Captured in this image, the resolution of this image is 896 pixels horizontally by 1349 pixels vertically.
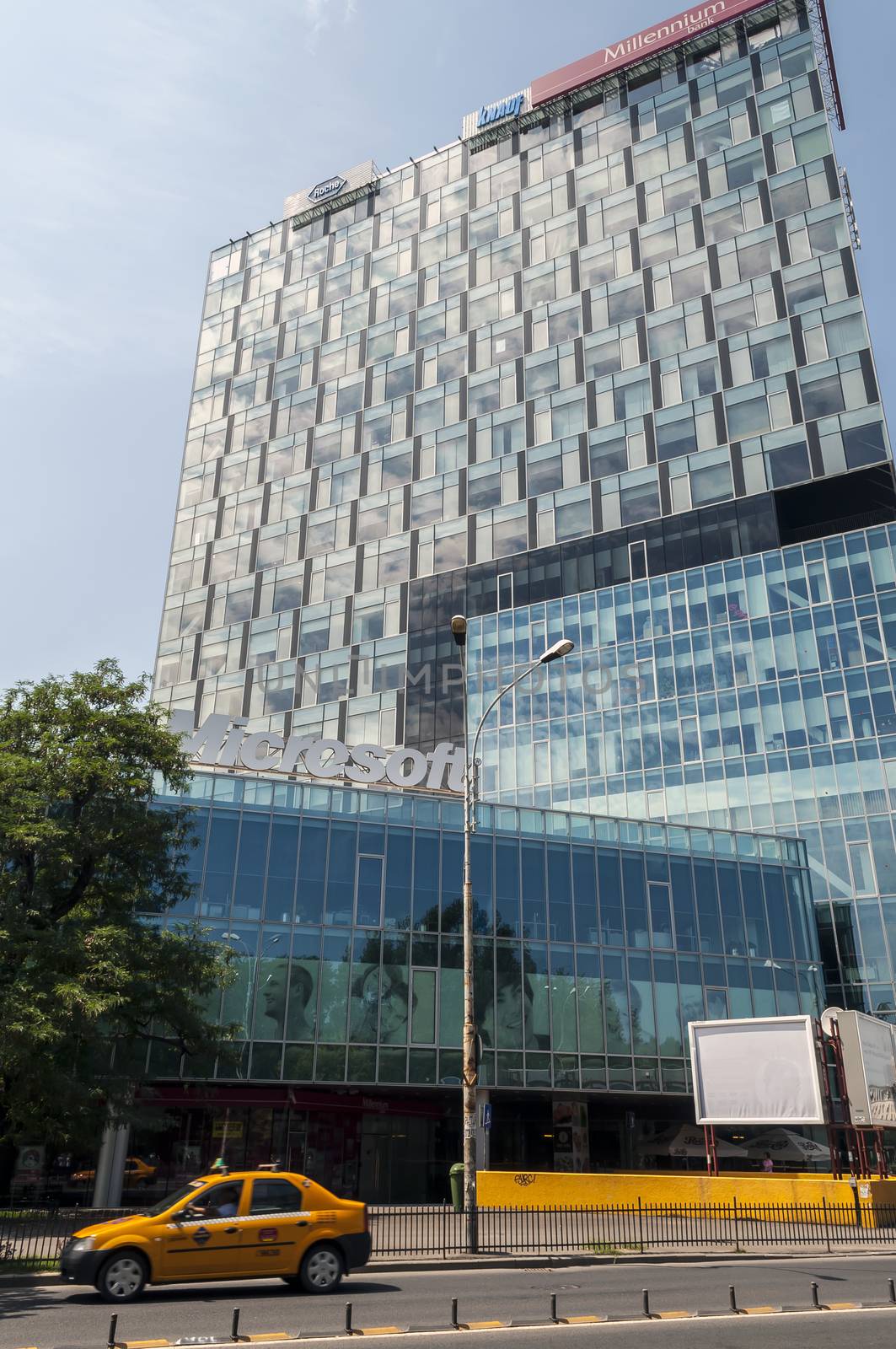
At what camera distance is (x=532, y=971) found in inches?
1761

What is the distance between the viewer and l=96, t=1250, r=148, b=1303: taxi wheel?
647 inches

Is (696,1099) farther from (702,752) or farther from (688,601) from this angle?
(688,601)

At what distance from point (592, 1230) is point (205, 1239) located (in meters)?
13.9

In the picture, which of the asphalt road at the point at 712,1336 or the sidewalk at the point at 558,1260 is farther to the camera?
the sidewalk at the point at 558,1260

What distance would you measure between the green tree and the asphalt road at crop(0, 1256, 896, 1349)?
21.6ft

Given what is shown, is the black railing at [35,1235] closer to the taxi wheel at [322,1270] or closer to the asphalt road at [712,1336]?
the taxi wheel at [322,1270]

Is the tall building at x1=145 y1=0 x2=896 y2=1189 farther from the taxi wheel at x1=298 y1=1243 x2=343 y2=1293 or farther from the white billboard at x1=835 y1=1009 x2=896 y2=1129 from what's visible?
the taxi wheel at x1=298 y1=1243 x2=343 y2=1293

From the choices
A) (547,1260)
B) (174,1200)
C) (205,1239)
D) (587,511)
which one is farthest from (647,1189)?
(587,511)

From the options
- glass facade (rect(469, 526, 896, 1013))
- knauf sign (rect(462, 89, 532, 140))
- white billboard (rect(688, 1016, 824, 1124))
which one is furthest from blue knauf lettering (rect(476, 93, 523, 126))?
white billboard (rect(688, 1016, 824, 1124))

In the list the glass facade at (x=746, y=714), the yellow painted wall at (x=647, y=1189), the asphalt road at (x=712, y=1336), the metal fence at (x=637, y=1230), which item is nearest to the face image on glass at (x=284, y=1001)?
the yellow painted wall at (x=647, y=1189)

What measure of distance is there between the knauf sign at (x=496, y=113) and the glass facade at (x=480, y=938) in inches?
2970

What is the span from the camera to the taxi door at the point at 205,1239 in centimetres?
1669

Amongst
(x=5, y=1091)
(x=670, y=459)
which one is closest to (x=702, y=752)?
(x=670, y=459)

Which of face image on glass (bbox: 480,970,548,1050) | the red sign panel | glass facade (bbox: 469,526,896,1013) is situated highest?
the red sign panel
